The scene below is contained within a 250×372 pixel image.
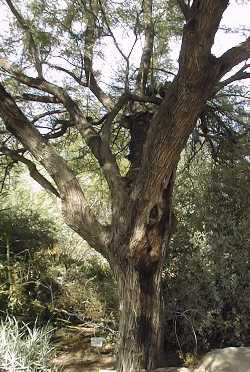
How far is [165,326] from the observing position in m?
5.02

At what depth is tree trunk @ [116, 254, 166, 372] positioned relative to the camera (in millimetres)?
3914

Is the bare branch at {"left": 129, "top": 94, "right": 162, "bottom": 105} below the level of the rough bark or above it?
above

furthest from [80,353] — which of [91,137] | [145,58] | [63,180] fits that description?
[145,58]

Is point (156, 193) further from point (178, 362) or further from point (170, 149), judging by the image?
point (178, 362)

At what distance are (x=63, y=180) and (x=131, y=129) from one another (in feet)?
5.17

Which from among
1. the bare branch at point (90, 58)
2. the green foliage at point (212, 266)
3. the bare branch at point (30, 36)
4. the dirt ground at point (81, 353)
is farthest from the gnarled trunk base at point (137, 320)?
the bare branch at point (30, 36)

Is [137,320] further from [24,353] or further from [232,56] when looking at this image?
[232,56]

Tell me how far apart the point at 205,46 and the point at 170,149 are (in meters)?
0.85

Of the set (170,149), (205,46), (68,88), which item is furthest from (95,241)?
(68,88)

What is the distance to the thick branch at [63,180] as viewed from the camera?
4.12 meters

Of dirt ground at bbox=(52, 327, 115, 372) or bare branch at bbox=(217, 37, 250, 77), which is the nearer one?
bare branch at bbox=(217, 37, 250, 77)

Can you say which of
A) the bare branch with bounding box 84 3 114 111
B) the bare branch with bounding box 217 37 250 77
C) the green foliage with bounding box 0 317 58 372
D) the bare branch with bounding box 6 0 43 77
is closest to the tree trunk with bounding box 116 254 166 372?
the green foliage with bounding box 0 317 58 372

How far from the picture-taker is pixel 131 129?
17.9ft

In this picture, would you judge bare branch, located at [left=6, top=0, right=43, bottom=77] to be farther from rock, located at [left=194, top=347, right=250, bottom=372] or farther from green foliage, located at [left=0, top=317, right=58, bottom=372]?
rock, located at [left=194, top=347, right=250, bottom=372]
